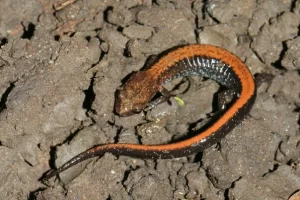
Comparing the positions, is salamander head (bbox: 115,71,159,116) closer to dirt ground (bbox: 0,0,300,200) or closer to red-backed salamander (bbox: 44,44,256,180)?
red-backed salamander (bbox: 44,44,256,180)

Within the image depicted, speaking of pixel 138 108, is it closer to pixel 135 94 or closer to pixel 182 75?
pixel 135 94

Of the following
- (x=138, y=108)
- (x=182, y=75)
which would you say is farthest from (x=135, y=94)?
→ (x=182, y=75)

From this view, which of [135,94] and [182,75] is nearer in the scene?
[135,94]

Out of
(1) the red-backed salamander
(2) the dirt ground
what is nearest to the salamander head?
(1) the red-backed salamander

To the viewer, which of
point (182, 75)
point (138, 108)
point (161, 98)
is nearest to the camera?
point (138, 108)

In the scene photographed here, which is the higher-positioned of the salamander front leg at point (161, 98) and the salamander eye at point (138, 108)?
the salamander eye at point (138, 108)

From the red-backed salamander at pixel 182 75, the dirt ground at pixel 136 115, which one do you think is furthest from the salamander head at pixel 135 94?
the dirt ground at pixel 136 115

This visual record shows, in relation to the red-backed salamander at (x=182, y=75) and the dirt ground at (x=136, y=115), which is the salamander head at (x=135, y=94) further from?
the dirt ground at (x=136, y=115)

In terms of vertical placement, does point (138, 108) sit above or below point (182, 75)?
above
